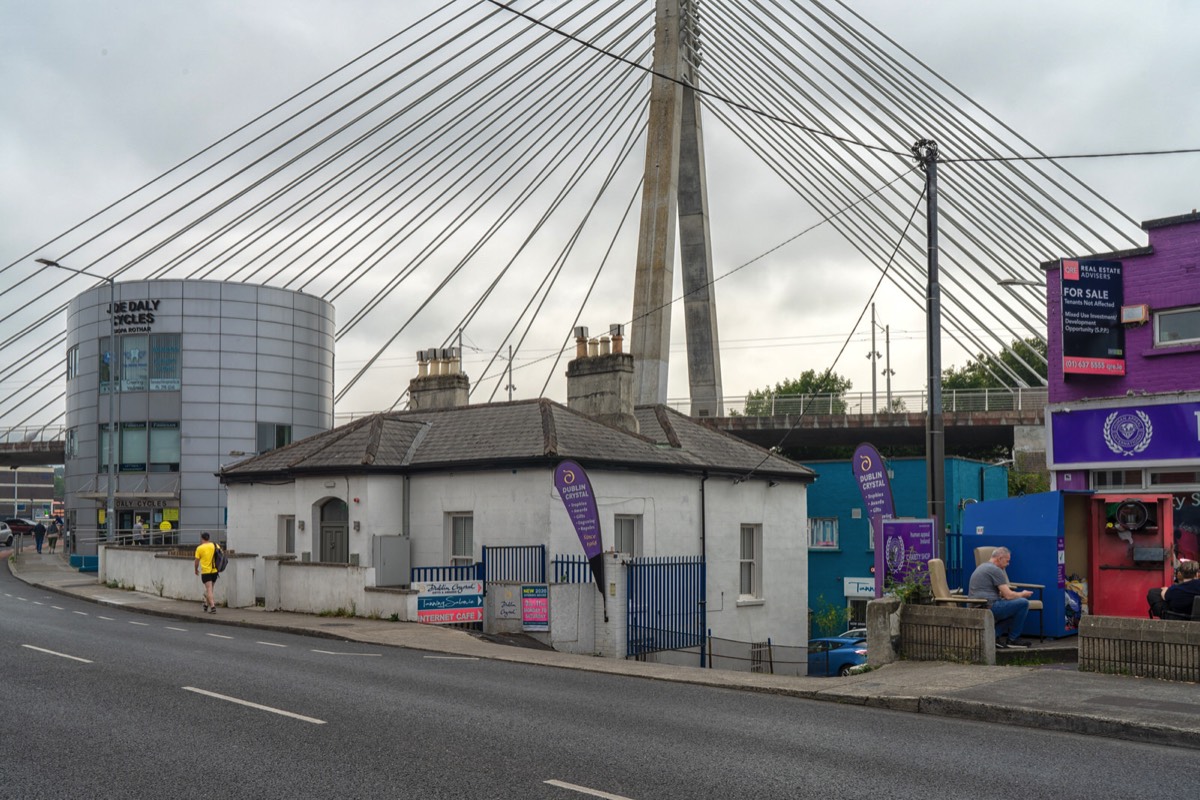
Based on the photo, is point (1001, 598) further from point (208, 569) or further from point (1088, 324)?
point (208, 569)

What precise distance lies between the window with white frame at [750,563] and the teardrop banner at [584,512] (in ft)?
24.3

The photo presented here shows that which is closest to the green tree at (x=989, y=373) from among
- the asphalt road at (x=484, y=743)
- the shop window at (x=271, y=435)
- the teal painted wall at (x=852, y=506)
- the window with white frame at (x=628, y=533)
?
the teal painted wall at (x=852, y=506)

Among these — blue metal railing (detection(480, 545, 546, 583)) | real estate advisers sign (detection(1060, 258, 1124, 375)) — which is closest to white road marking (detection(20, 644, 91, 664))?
blue metal railing (detection(480, 545, 546, 583))

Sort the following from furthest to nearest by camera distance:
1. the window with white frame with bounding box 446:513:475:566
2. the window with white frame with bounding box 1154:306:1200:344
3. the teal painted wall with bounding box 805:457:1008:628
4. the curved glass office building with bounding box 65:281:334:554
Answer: the curved glass office building with bounding box 65:281:334:554, the teal painted wall with bounding box 805:457:1008:628, the window with white frame with bounding box 446:513:475:566, the window with white frame with bounding box 1154:306:1200:344

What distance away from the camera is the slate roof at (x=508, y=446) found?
81.3 feet

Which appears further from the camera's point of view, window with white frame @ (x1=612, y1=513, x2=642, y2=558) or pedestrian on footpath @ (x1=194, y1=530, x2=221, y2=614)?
window with white frame @ (x1=612, y1=513, x2=642, y2=558)

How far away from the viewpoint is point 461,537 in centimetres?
2562

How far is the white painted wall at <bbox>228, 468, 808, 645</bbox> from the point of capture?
24.3 meters

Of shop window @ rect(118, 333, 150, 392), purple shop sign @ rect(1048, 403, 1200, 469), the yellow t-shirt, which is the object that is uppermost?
shop window @ rect(118, 333, 150, 392)

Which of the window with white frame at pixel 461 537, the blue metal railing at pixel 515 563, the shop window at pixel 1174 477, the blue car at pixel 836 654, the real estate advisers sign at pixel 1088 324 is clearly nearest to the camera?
the shop window at pixel 1174 477

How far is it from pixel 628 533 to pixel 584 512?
417 centimetres

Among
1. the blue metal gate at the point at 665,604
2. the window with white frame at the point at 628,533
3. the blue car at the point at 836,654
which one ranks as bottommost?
the blue car at the point at 836,654

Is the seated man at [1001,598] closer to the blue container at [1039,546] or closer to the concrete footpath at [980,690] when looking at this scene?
the concrete footpath at [980,690]

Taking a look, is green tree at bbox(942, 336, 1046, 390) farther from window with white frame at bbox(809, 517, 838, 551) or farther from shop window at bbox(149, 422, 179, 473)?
shop window at bbox(149, 422, 179, 473)
